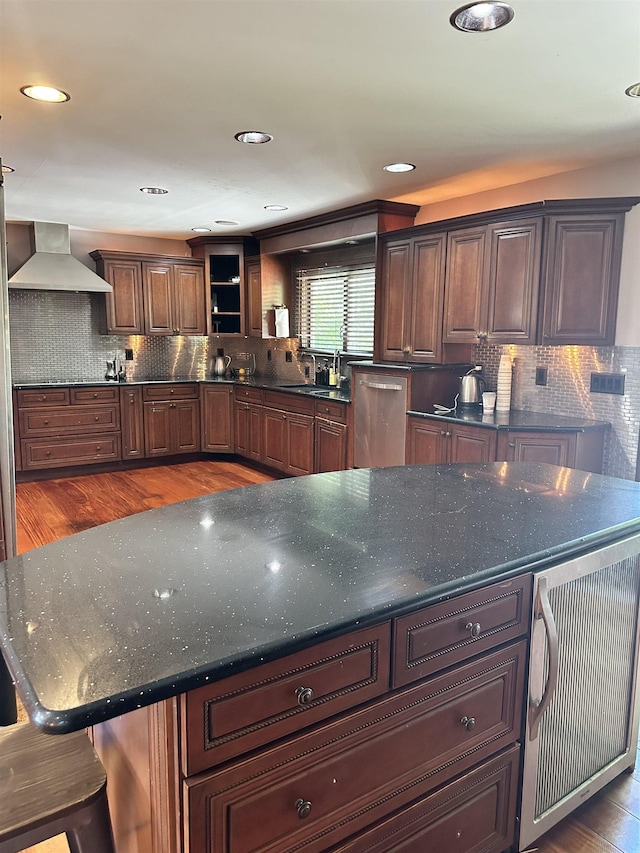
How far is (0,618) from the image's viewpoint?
1.13m

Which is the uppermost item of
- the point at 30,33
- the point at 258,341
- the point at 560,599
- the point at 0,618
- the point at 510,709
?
the point at 30,33

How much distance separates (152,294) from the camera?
21.2ft

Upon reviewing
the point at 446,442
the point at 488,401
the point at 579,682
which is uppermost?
the point at 488,401

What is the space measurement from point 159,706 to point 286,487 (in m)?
1.12

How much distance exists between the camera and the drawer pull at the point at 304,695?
1.12 meters

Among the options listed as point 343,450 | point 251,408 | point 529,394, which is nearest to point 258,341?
point 251,408

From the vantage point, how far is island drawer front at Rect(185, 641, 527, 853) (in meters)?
1.06

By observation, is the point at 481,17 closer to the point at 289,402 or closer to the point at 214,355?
the point at 289,402

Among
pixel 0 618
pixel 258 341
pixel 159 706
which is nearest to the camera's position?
pixel 159 706

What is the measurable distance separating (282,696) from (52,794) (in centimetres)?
44

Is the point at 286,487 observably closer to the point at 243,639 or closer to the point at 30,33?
the point at 243,639

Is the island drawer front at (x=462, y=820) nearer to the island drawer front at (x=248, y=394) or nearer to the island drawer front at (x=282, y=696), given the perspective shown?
the island drawer front at (x=282, y=696)

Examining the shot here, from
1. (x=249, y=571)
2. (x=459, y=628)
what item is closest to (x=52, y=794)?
(x=249, y=571)

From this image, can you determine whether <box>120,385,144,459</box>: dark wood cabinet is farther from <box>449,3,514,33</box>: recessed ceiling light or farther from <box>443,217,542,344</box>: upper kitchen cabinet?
<box>449,3,514,33</box>: recessed ceiling light
